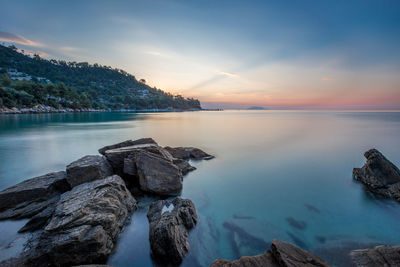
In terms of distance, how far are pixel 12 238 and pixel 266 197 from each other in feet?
25.4

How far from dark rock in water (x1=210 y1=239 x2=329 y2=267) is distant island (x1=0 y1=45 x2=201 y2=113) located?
74462mm

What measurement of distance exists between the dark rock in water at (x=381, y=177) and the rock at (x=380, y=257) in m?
4.59

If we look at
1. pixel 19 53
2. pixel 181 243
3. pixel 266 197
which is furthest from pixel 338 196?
pixel 19 53

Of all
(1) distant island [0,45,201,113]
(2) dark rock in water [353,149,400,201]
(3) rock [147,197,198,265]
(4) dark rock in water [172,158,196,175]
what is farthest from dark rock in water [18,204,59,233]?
(1) distant island [0,45,201,113]

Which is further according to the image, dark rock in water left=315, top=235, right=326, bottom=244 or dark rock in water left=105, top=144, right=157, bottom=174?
dark rock in water left=105, top=144, right=157, bottom=174

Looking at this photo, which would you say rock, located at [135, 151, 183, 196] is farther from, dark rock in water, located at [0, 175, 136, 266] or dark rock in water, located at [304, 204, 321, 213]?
dark rock in water, located at [304, 204, 321, 213]

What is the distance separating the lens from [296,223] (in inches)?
216

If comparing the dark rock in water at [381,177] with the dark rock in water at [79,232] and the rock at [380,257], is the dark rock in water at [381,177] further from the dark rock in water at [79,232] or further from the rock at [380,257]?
the dark rock in water at [79,232]

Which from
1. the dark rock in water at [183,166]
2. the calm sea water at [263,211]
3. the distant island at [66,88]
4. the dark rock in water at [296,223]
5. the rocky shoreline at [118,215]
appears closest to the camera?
the rocky shoreline at [118,215]

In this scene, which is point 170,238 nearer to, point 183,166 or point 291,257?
point 291,257

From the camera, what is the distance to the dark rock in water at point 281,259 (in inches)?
120

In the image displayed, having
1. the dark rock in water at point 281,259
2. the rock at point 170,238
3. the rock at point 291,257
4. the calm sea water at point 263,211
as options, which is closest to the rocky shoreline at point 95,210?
the rock at point 170,238

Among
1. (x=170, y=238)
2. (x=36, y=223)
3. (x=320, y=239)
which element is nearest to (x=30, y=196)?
(x=36, y=223)

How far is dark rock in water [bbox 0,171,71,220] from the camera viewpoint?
534 cm
